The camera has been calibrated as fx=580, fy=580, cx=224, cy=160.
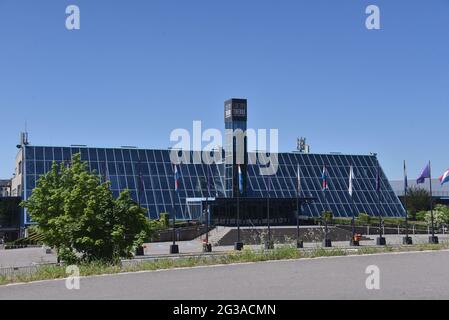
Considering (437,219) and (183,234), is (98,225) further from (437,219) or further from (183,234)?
(437,219)

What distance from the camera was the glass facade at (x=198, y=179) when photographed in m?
71.4

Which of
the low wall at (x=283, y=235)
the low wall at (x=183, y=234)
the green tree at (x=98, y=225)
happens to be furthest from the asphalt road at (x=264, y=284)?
the low wall at (x=183, y=234)

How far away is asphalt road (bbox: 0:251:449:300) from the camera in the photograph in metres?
12.2

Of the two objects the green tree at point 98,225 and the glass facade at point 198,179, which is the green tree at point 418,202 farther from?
the green tree at point 98,225

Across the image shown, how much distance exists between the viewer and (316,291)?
12.5 m

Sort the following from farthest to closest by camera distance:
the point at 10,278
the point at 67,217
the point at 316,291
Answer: the point at 67,217
the point at 10,278
the point at 316,291

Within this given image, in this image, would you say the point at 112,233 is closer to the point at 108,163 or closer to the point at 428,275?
the point at 428,275

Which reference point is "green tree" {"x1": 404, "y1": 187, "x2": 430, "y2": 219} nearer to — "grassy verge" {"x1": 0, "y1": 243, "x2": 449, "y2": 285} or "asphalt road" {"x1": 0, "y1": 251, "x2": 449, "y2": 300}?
"grassy verge" {"x1": 0, "y1": 243, "x2": 449, "y2": 285}

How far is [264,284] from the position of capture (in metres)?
13.7

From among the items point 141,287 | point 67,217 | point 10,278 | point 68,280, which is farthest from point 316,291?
point 67,217

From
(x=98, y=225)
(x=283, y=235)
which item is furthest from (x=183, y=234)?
(x=98, y=225)

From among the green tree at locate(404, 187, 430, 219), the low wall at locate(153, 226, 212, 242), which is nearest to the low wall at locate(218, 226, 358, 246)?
the low wall at locate(153, 226, 212, 242)
